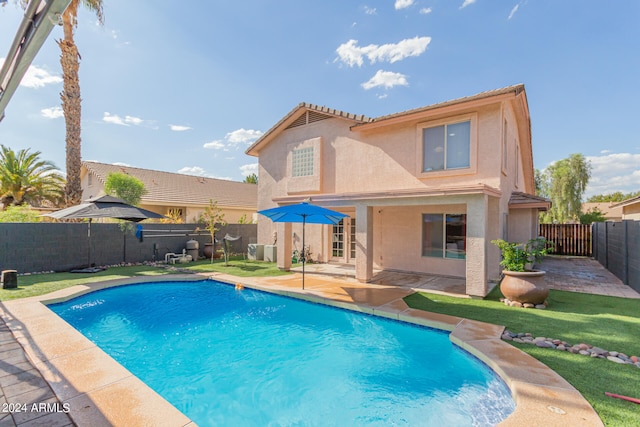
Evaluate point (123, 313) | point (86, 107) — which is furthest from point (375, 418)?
point (86, 107)

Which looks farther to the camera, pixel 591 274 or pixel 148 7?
pixel 591 274

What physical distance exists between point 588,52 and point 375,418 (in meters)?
Answer: 19.0

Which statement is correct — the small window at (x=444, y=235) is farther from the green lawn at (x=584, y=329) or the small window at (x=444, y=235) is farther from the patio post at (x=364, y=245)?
the patio post at (x=364, y=245)

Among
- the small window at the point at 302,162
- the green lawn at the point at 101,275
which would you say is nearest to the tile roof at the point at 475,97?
the small window at the point at 302,162

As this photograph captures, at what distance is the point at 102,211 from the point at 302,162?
9.85 meters

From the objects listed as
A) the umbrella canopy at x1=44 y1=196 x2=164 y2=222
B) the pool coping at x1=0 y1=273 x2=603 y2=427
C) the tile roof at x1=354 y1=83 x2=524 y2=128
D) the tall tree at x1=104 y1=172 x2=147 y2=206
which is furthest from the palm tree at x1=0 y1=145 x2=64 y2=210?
the tile roof at x1=354 y1=83 x2=524 y2=128

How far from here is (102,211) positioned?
492 inches

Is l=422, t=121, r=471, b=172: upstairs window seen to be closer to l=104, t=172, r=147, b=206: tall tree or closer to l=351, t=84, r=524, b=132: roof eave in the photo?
l=351, t=84, r=524, b=132: roof eave

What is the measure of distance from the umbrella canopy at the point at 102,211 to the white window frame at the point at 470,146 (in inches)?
495

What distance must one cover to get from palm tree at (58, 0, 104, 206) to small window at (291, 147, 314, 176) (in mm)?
13347

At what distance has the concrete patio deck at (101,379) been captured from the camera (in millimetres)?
3535

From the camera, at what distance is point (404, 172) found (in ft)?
42.3

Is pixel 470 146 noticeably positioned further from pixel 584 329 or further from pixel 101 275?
pixel 101 275

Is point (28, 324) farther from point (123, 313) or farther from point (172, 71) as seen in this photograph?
point (172, 71)
